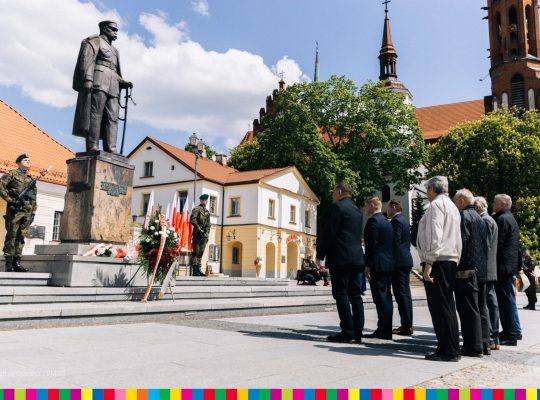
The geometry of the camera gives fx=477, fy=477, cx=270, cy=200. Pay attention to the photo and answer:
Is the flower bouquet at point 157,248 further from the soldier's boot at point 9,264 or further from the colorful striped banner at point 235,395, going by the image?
the colorful striped banner at point 235,395

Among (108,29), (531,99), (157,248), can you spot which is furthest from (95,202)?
(531,99)

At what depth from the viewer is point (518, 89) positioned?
54.3m

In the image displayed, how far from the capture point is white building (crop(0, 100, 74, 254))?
19594 mm

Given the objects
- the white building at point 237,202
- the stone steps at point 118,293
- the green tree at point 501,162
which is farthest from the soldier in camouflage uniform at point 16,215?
the green tree at point 501,162

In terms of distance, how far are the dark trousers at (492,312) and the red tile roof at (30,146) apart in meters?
17.4

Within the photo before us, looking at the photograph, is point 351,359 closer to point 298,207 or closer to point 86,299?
point 86,299

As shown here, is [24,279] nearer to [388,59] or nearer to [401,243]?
[401,243]

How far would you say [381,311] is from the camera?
6680 mm

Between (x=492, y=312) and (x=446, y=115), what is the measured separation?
218 feet

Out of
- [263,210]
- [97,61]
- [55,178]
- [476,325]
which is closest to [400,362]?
[476,325]

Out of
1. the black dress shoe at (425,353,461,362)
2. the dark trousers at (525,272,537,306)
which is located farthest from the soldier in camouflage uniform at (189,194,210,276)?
the dark trousers at (525,272,537,306)

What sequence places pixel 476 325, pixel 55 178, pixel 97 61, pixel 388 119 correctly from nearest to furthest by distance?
pixel 476 325 < pixel 97 61 < pixel 55 178 < pixel 388 119

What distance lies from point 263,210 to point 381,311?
30.4m

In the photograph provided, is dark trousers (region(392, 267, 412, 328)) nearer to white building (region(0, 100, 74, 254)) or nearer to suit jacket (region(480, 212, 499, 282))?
suit jacket (region(480, 212, 499, 282))
